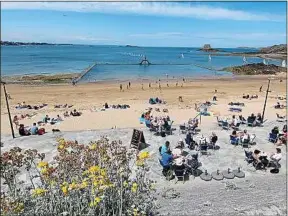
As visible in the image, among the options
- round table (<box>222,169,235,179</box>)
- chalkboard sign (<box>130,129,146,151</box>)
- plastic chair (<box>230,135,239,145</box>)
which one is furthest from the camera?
plastic chair (<box>230,135,239,145</box>)

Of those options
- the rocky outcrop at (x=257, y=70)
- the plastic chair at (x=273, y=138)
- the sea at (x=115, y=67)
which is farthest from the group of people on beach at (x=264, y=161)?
the rocky outcrop at (x=257, y=70)

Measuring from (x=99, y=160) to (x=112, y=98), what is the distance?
70.4ft

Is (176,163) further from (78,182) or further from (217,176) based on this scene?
(78,182)

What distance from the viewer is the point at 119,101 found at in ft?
85.3

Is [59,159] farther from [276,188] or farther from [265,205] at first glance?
[276,188]

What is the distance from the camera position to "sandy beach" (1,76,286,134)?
18.8 meters

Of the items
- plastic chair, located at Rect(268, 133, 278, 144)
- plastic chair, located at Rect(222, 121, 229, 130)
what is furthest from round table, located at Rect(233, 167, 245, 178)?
plastic chair, located at Rect(222, 121, 229, 130)

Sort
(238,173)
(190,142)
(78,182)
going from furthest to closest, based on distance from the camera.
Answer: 1. (190,142)
2. (238,173)
3. (78,182)

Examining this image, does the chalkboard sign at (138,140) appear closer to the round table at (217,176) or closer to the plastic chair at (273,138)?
the round table at (217,176)

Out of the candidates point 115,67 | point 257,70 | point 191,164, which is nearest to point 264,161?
point 191,164

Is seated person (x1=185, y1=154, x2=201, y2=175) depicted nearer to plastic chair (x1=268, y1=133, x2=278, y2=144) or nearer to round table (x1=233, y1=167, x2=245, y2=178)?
round table (x1=233, y1=167, x2=245, y2=178)

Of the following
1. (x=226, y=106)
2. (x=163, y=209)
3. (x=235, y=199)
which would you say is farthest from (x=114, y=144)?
(x=226, y=106)

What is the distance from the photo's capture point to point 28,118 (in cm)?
2031

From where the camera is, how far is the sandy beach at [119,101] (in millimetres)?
18828
